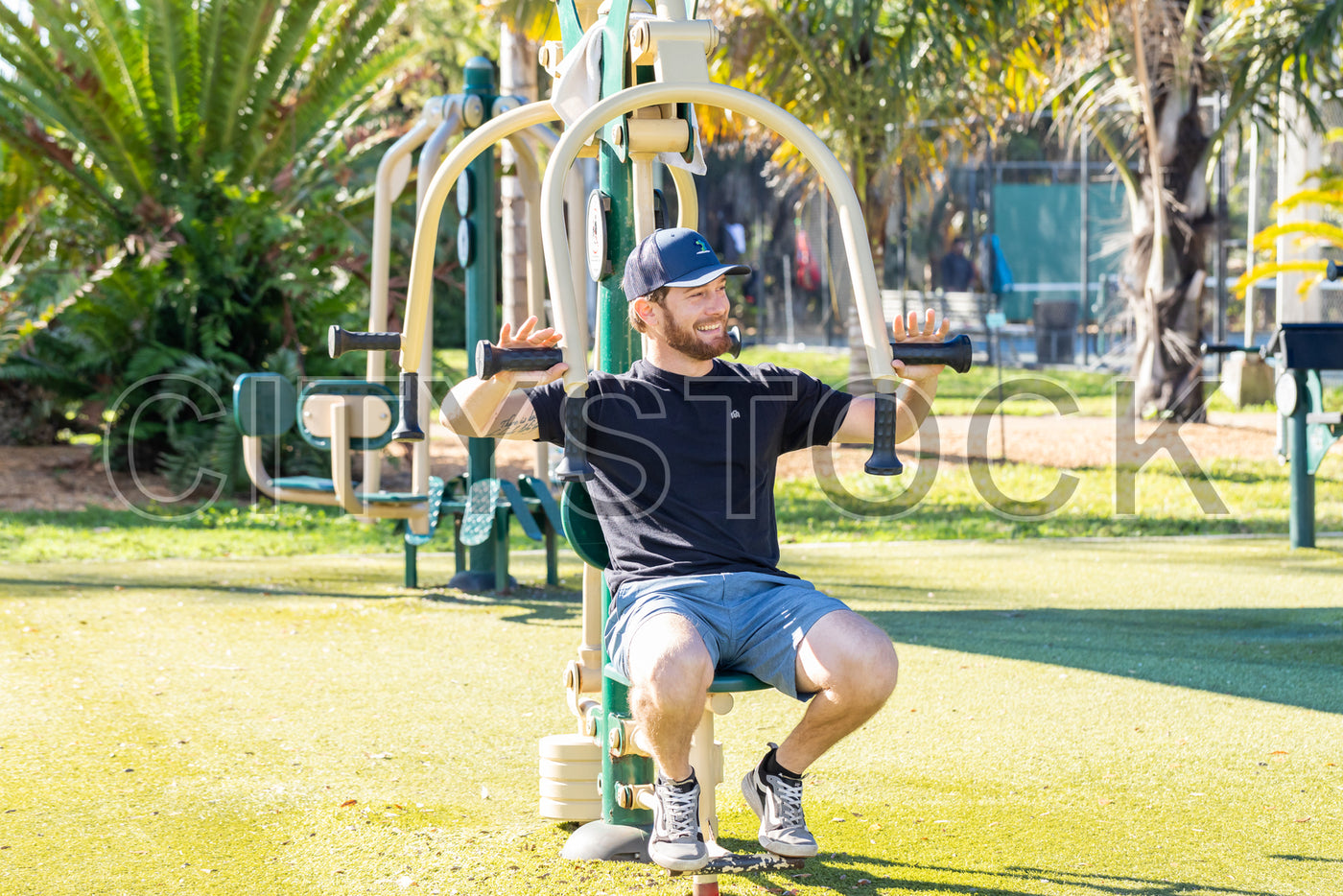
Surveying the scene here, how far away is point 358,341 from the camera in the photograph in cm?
424

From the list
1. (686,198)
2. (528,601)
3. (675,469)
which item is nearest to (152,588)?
(528,601)

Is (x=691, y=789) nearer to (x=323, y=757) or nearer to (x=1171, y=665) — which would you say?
(x=323, y=757)

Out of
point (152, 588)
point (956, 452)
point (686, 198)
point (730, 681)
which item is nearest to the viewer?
point (730, 681)

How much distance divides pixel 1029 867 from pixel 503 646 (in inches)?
113

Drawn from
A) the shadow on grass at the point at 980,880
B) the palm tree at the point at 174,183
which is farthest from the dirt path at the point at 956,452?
the shadow on grass at the point at 980,880

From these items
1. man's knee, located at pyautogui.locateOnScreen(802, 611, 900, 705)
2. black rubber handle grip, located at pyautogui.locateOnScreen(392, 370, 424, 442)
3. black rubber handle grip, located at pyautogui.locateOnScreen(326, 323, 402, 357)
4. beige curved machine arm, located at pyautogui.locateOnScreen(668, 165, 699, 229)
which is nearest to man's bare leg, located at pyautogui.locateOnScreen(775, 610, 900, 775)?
man's knee, located at pyautogui.locateOnScreen(802, 611, 900, 705)

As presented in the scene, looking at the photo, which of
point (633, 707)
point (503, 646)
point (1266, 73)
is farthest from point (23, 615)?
point (1266, 73)

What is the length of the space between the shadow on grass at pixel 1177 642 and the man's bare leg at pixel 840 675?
2435 mm

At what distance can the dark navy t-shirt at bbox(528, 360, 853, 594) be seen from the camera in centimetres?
315

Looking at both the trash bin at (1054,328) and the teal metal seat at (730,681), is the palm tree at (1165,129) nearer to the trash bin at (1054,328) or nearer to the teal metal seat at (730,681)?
the trash bin at (1054,328)

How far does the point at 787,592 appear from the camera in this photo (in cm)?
311

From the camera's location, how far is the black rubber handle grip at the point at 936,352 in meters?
3.13

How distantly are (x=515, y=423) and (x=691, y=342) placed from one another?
0.43 meters

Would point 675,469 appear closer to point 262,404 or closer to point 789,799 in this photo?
point 789,799
